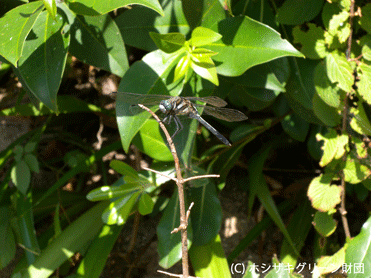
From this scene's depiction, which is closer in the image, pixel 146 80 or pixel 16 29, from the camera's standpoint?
pixel 16 29

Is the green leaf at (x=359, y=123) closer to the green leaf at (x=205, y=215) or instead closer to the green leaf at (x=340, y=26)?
the green leaf at (x=340, y=26)

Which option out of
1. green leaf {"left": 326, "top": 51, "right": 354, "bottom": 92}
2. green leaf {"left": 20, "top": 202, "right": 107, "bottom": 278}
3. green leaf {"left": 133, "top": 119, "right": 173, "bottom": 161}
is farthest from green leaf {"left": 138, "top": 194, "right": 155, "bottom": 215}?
green leaf {"left": 326, "top": 51, "right": 354, "bottom": 92}

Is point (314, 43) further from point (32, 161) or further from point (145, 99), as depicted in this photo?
point (32, 161)

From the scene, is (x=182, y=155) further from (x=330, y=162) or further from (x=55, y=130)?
(x=55, y=130)

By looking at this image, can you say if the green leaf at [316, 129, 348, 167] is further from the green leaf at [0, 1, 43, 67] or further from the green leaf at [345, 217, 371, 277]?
the green leaf at [0, 1, 43, 67]

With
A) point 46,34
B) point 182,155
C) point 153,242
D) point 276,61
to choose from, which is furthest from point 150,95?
point 153,242

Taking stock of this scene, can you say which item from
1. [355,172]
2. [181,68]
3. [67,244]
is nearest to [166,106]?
[181,68]
